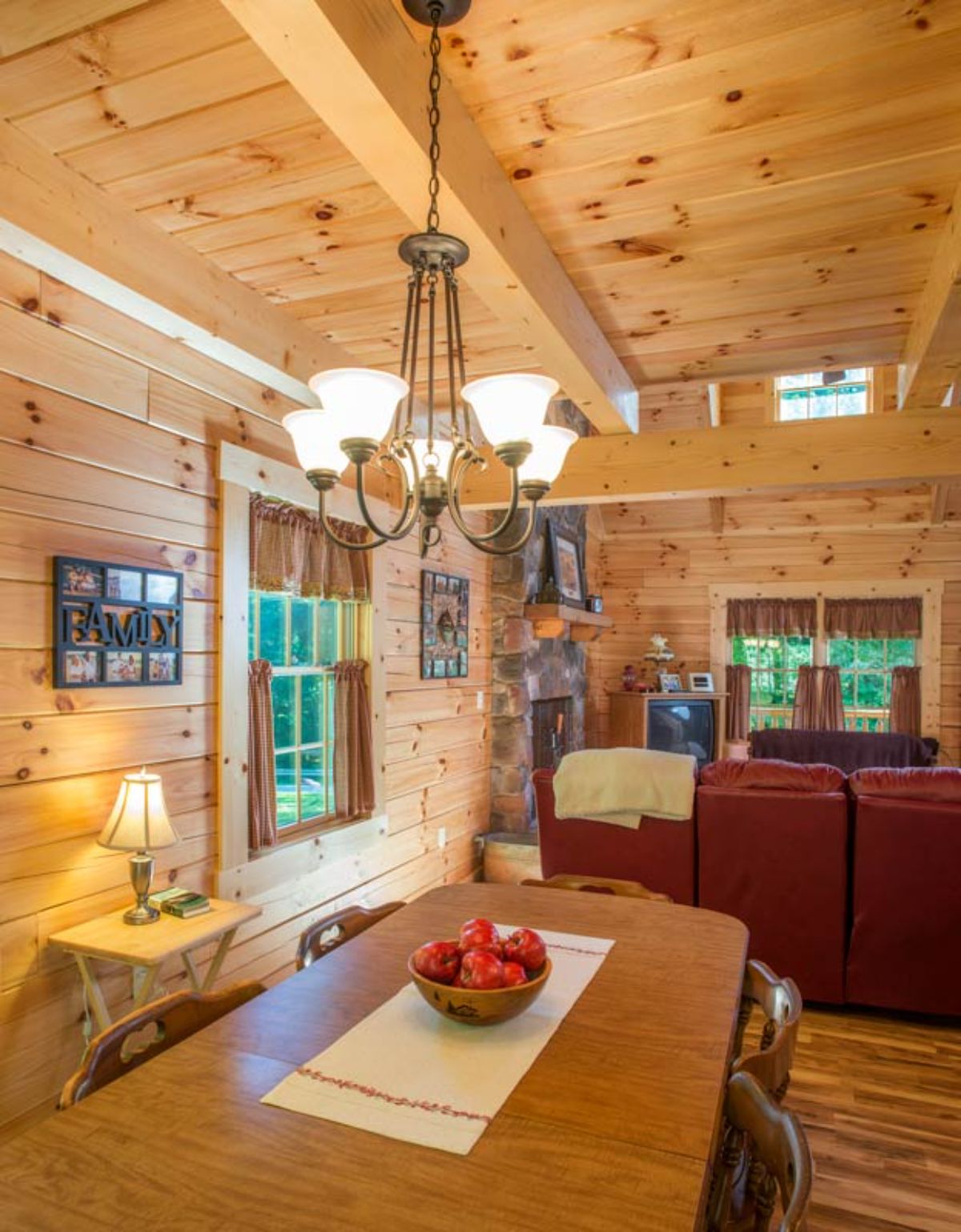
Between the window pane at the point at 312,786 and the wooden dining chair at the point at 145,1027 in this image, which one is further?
the window pane at the point at 312,786

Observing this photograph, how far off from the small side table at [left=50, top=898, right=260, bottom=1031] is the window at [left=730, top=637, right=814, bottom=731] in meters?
6.50

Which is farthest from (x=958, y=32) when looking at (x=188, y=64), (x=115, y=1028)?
(x=115, y=1028)

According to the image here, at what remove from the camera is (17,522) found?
2.19 m

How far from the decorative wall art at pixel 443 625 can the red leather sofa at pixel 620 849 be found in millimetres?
1026

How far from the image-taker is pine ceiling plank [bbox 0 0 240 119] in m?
1.62

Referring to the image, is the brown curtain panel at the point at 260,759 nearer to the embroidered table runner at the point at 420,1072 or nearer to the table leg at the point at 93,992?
the table leg at the point at 93,992

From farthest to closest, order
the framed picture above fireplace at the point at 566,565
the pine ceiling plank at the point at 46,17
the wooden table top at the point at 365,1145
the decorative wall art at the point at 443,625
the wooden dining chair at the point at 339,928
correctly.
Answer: the framed picture above fireplace at the point at 566,565, the decorative wall art at the point at 443,625, the wooden dining chair at the point at 339,928, the pine ceiling plank at the point at 46,17, the wooden table top at the point at 365,1145

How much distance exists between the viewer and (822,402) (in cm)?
777

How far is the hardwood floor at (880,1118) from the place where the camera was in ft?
7.03

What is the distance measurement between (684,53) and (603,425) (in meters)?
2.05

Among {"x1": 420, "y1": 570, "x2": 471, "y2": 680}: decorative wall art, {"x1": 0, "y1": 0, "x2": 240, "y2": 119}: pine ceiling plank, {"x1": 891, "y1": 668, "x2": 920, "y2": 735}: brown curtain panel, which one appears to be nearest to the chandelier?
{"x1": 0, "y1": 0, "x2": 240, "y2": 119}: pine ceiling plank

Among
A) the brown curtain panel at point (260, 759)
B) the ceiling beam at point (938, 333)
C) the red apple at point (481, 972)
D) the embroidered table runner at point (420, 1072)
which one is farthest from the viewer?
the brown curtain panel at point (260, 759)

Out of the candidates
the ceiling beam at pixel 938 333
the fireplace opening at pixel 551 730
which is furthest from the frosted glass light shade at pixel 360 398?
the fireplace opening at pixel 551 730

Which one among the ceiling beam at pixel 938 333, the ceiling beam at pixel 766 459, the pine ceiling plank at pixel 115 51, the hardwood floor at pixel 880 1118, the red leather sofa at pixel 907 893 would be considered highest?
the pine ceiling plank at pixel 115 51
